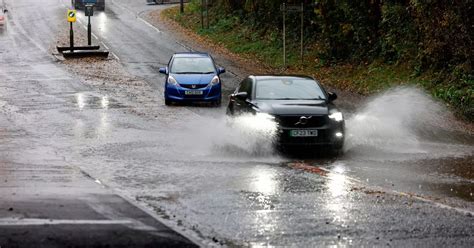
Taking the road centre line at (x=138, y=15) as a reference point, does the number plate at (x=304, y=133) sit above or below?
below

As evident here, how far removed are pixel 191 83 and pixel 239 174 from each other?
520 inches

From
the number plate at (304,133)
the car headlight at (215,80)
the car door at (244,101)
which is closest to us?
the number plate at (304,133)

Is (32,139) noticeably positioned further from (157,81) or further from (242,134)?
(157,81)

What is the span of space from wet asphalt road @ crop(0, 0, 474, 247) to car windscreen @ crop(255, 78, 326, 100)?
3.76 ft

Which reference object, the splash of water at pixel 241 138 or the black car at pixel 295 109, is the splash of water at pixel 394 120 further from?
the splash of water at pixel 241 138

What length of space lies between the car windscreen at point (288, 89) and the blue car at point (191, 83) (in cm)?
873

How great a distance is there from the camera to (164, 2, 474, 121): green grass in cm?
2595

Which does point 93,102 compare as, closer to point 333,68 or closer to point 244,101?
point 244,101

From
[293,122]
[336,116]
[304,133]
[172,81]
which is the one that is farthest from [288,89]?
[172,81]

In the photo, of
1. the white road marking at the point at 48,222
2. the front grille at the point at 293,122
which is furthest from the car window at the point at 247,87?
the white road marking at the point at 48,222

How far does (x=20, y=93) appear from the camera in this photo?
29719 mm

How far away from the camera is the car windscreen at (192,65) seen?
28312 mm

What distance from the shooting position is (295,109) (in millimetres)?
16750

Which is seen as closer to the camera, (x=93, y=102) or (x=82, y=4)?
(x=93, y=102)
